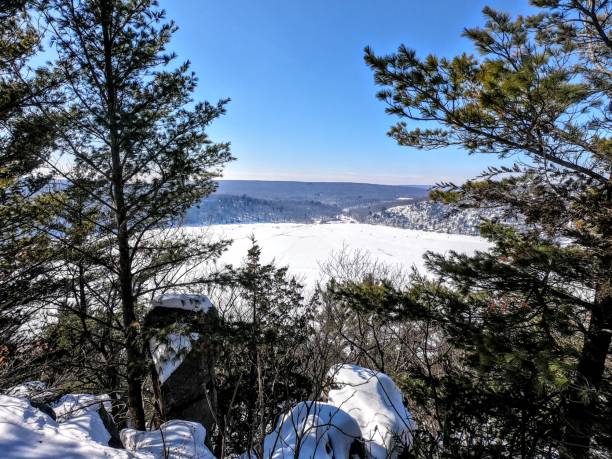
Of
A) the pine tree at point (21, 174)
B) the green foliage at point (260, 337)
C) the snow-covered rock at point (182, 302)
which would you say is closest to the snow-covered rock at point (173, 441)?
the green foliage at point (260, 337)

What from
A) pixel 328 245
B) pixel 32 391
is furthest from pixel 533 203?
pixel 328 245

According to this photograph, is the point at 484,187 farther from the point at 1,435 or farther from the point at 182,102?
the point at 1,435

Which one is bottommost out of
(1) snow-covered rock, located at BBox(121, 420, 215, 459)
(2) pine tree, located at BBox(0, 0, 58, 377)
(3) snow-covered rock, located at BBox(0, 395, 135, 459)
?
(1) snow-covered rock, located at BBox(121, 420, 215, 459)

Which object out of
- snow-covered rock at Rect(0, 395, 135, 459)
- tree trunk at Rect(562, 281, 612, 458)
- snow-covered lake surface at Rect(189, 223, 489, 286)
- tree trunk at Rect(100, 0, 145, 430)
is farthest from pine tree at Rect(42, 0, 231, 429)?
snow-covered lake surface at Rect(189, 223, 489, 286)

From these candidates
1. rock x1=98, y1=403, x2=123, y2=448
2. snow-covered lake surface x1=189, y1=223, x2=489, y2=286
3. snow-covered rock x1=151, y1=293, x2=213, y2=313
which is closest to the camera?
rock x1=98, y1=403, x2=123, y2=448

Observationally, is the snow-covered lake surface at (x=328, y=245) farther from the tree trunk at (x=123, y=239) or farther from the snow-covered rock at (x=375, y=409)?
the snow-covered rock at (x=375, y=409)

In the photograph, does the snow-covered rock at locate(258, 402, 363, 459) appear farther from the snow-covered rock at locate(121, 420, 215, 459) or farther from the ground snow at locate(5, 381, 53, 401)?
the ground snow at locate(5, 381, 53, 401)
